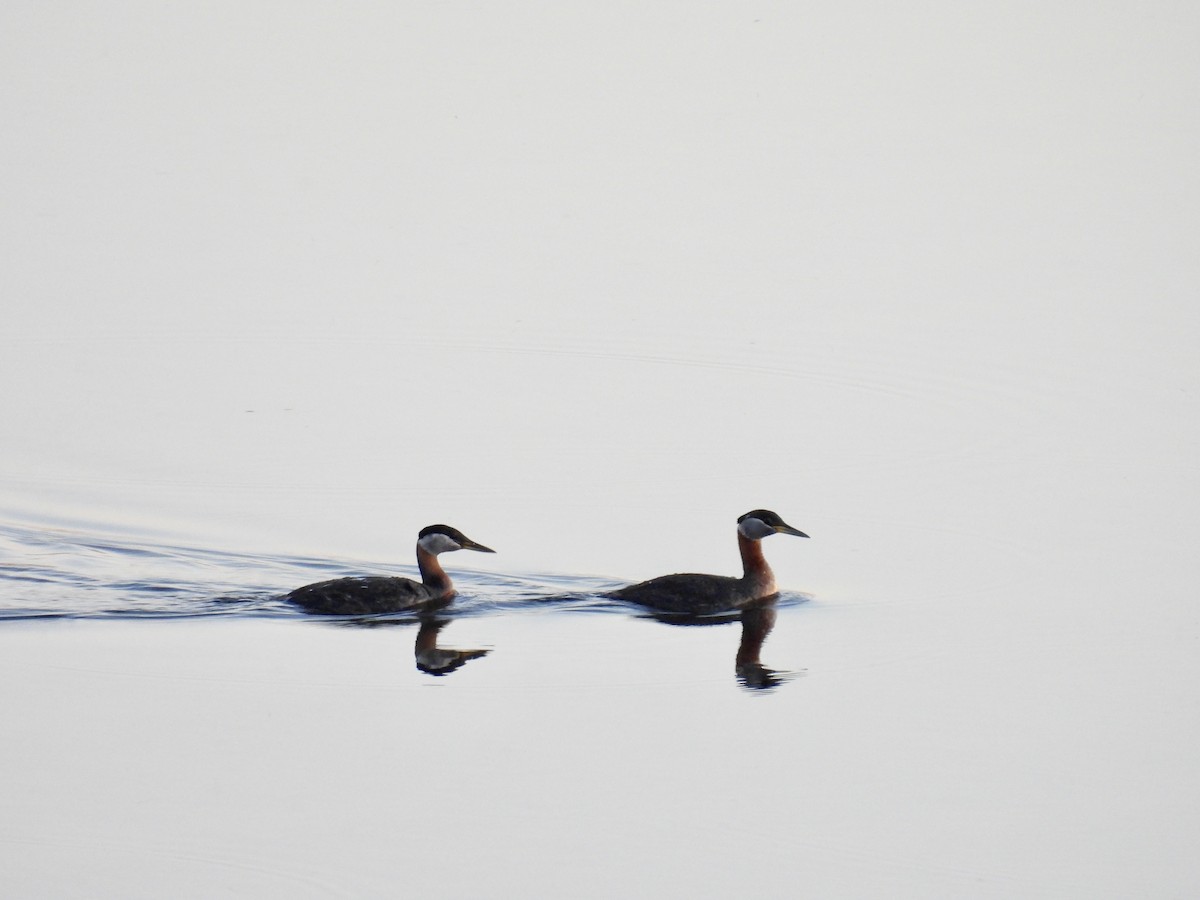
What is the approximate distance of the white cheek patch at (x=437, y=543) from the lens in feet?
50.4

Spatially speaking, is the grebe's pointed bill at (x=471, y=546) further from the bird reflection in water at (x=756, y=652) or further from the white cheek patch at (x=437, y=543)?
the bird reflection in water at (x=756, y=652)

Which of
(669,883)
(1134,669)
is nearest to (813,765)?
(669,883)

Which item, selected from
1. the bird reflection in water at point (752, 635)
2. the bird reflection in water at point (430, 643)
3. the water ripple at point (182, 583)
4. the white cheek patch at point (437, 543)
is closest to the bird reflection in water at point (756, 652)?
the bird reflection in water at point (752, 635)

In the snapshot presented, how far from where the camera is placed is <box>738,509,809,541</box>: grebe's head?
612 inches

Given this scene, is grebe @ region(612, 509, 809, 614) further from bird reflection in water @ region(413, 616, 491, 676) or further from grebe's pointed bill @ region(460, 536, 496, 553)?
bird reflection in water @ region(413, 616, 491, 676)

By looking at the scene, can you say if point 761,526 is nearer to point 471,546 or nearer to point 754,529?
point 754,529

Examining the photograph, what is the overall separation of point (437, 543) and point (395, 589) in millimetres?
674

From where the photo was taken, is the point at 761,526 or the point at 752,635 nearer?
the point at 752,635

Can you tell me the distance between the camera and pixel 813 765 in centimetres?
1123

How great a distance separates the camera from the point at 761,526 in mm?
15633

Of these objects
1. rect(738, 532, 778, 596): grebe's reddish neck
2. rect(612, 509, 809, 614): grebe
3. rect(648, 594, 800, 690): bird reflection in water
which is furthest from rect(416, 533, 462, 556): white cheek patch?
rect(738, 532, 778, 596): grebe's reddish neck

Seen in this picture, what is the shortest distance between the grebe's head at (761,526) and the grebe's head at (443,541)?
2.00m

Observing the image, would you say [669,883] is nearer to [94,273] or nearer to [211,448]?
[211,448]

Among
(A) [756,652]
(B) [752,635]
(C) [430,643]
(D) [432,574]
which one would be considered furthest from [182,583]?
(A) [756,652]
